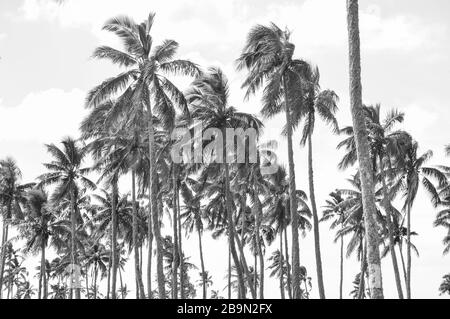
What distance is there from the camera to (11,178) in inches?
1937

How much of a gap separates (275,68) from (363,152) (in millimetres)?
15990

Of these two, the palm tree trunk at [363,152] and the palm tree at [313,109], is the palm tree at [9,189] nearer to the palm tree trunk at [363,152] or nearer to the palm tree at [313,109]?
the palm tree at [313,109]

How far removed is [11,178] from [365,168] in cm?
4094

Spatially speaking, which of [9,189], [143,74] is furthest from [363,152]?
[9,189]

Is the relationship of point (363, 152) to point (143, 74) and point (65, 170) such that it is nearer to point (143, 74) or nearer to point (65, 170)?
point (143, 74)

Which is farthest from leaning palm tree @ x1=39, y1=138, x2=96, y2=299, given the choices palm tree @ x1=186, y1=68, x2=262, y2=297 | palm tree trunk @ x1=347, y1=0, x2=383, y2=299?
palm tree trunk @ x1=347, y1=0, x2=383, y2=299

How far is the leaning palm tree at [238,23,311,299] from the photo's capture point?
96.2ft

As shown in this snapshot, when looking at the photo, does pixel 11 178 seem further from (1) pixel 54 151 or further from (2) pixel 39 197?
(1) pixel 54 151

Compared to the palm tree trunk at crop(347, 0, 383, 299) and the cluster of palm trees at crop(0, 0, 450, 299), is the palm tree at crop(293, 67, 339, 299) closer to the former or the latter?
the cluster of palm trees at crop(0, 0, 450, 299)

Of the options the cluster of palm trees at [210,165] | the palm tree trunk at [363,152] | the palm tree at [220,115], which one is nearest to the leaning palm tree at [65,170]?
the cluster of palm trees at [210,165]

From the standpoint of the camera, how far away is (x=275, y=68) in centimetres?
3019

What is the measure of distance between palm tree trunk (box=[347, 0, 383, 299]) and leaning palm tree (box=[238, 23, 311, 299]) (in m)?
13.6

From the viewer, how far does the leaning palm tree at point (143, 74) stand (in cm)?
2714
